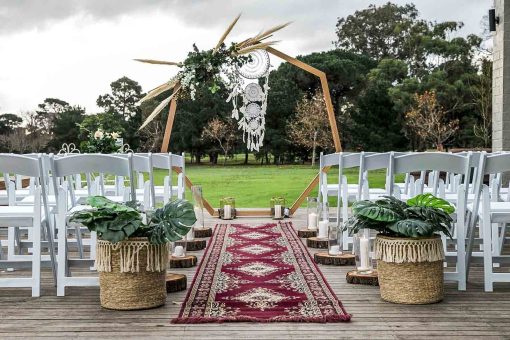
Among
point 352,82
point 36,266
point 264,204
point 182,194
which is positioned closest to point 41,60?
point 264,204

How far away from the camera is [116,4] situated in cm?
1545

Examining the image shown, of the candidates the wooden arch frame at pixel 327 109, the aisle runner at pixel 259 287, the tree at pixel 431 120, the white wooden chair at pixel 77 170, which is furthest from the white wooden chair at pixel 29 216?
the tree at pixel 431 120

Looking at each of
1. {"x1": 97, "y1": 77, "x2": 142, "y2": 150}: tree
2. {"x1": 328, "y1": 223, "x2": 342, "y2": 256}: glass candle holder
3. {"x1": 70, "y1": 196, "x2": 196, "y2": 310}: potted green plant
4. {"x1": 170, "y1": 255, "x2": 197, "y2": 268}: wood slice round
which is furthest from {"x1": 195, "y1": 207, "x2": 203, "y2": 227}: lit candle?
{"x1": 97, "y1": 77, "x2": 142, "y2": 150}: tree

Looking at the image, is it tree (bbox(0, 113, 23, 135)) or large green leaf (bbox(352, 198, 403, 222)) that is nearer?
large green leaf (bbox(352, 198, 403, 222))

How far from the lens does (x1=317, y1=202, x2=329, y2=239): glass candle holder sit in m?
5.66

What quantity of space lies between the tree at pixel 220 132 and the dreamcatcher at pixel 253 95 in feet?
63.4

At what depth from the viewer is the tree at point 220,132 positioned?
93.5 feet

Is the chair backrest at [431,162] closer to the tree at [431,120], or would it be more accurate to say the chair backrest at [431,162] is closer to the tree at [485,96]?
the tree at [485,96]

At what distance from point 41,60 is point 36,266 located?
17147 millimetres

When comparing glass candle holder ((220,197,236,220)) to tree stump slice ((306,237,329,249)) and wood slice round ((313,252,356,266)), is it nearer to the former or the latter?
tree stump slice ((306,237,329,249))

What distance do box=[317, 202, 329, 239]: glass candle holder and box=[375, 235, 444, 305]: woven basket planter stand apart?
2.00 meters

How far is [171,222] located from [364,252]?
4.52 ft

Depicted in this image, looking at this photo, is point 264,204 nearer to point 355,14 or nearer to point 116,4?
point 116,4

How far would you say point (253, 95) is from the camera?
8398 mm
